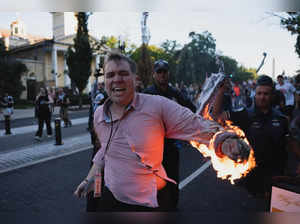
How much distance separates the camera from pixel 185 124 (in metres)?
1.65

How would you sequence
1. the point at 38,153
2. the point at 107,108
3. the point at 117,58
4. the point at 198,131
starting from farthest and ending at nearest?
the point at 38,153
the point at 107,108
the point at 117,58
the point at 198,131

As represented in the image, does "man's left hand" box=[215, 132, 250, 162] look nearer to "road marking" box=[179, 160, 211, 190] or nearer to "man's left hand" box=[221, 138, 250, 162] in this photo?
"man's left hand" box=[221, 138, 250, 162]

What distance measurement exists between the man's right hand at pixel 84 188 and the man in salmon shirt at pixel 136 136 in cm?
22

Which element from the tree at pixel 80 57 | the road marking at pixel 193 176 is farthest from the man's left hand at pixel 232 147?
the tree at pixel 80 57

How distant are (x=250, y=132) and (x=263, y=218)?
1.74 m

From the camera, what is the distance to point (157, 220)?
A: 3.25 feet

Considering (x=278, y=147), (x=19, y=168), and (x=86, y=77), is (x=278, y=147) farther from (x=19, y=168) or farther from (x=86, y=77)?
(x=86, y=77)

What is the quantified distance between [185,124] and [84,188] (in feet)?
3.20

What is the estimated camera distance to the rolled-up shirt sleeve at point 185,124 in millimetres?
1540

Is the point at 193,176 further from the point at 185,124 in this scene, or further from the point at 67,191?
the point at 185,124

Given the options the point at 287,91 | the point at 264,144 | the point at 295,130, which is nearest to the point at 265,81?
the point at 295,130

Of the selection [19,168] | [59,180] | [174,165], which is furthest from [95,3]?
[19,168]

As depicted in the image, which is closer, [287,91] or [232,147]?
[232,147]

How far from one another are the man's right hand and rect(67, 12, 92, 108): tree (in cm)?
2648
